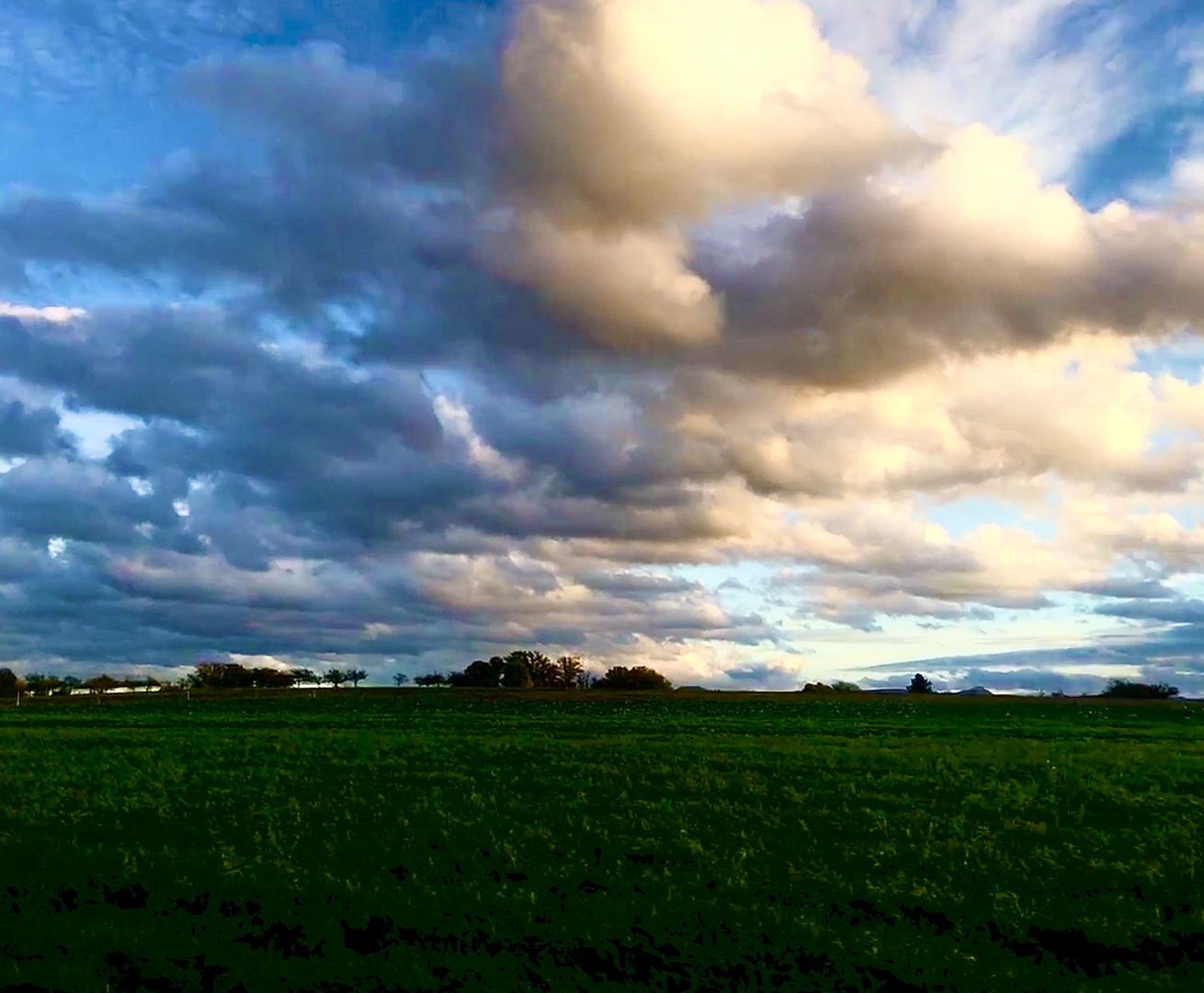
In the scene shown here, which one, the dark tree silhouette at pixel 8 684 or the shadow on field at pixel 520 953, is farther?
the dark tree silhouette at pixel 8 684

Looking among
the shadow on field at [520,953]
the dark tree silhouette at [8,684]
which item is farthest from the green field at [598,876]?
the dark tree silhouette at [8,684]

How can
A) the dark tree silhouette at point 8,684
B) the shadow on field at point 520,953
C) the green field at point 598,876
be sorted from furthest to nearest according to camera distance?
the dark tree silhouette at point 8,684
the green field at point 598,876
the shadow on field at point 520,953

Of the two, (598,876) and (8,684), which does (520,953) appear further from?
(8,684)

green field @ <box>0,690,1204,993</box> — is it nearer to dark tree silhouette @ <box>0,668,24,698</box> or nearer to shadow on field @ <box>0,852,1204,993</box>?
shadow on field @ <box>0,852,1204,993</box>

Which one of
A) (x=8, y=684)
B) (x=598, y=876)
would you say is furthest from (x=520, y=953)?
(x=8, y=684)

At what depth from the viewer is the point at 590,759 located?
128ft

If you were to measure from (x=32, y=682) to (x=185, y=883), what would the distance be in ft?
664

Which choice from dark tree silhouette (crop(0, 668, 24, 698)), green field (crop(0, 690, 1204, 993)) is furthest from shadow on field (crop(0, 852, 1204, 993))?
dark tree silhouette (crop(0, 668, 24, 698))

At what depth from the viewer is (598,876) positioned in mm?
18734

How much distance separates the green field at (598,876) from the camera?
1447cm

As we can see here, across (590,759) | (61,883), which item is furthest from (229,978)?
(590,759)

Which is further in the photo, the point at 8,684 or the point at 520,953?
the point at 8,684

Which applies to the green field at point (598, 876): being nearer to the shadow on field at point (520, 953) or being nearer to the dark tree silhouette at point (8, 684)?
the shadow on field at point (520, 953)

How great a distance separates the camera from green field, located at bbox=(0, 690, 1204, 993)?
1447 centimetres
